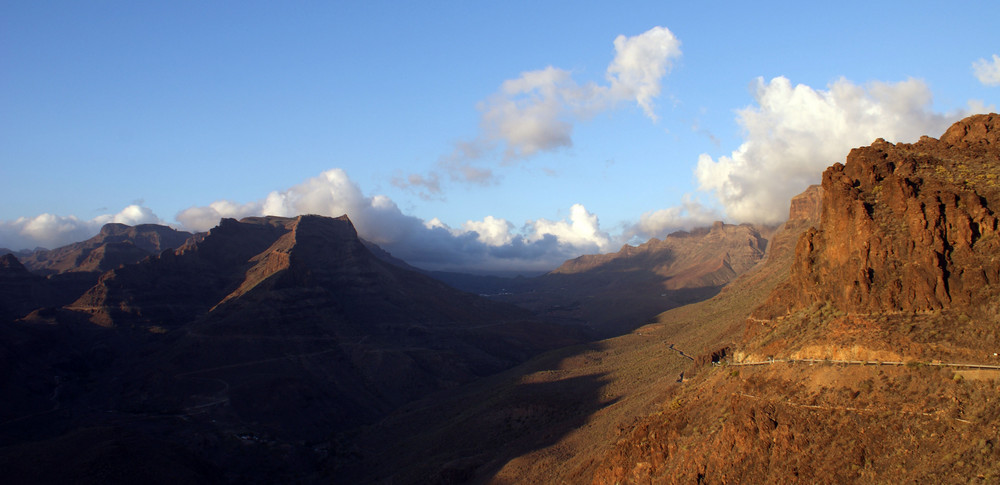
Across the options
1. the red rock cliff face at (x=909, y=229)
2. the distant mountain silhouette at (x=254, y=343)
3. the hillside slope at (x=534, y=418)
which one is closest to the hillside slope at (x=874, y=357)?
the red rock cliff face at (x=909, y=229)

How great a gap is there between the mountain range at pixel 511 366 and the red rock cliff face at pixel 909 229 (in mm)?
149

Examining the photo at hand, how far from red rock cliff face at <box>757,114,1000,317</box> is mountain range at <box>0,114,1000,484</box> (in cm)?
15

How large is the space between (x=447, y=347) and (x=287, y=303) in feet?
116

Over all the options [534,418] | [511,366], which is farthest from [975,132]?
[511,366]

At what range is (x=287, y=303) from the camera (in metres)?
132

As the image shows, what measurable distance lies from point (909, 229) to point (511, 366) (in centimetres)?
11207

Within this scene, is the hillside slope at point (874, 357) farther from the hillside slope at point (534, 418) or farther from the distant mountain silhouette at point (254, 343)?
the distant mountain silhouette at point (254, 343)

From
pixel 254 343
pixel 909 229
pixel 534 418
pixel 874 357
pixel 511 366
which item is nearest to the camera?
pixel 874 357

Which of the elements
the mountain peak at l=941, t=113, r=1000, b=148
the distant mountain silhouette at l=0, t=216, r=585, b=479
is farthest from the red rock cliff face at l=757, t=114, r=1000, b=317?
the distant mountain silhouette at l=0, t=216, r=585, b=479

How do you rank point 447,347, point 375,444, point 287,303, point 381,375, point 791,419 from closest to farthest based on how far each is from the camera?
point 791,419 → point 375,444 → point 381,375 → point 287,303 → point 447,347

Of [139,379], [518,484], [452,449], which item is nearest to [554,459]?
[518,484]

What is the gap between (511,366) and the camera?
145m

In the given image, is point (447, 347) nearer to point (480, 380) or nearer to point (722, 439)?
point (480, 380)

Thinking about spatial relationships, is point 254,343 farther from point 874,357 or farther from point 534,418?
point 874,357
